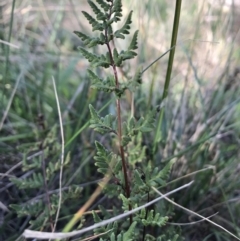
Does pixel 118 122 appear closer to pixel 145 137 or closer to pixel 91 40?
pixel 91 40

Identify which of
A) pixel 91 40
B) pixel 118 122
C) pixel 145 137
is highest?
pixel 91 40

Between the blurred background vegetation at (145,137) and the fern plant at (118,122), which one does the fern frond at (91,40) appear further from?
the blurred background vegetation at (145,137)

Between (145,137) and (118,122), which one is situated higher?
(118,122)

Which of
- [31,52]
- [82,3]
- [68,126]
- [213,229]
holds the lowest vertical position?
[213,229]

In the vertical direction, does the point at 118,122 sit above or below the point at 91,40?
below

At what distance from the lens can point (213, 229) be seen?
0.93 m

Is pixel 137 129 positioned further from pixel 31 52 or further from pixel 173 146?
pixel 31 52

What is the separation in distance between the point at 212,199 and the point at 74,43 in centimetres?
108

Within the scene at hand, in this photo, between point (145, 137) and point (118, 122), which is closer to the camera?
point (118, 122)

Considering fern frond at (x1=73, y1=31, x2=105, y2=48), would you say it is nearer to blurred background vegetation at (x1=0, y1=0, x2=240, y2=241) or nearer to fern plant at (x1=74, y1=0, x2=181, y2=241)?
fern plant at (x1=74, y1=0, x2=181, y2=241)

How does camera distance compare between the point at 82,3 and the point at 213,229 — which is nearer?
the point at 213,229

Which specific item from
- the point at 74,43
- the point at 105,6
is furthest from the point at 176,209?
the point at 74,43

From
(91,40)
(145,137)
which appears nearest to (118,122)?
(91,40)

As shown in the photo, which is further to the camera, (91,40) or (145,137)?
(145,137)
